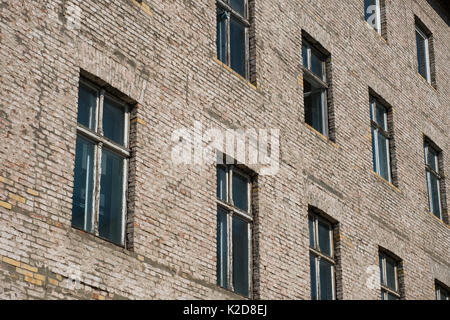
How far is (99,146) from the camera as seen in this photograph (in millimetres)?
12531

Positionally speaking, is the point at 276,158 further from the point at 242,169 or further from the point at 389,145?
the point at 389,145

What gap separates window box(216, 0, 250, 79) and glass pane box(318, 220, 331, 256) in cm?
323

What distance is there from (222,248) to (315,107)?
502 cm

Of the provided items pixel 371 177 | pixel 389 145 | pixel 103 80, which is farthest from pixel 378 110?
pixel 103 80

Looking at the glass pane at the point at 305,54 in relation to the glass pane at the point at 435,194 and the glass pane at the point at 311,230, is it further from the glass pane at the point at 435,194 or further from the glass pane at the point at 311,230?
the glass pane at the point at 435,194

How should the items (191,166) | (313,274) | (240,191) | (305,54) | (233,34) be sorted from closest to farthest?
1. (191,166)
2. (240,191)
3. (233,34)
4. (313,274)
5. (305,54)

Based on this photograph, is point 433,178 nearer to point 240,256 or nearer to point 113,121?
point 240,256

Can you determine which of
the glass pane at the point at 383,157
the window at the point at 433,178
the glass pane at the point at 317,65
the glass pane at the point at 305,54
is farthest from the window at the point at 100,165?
the window at the point at 433,178

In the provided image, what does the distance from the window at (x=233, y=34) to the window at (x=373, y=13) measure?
5588 millimetres

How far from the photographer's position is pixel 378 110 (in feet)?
68.2

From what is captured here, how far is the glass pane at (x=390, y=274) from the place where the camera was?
19.1 meters

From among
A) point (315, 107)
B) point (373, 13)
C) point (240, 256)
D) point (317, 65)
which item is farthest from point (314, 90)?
point (240, 256)

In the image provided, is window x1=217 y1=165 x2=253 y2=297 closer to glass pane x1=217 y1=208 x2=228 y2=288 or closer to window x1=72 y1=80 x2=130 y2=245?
glass pane x1=217 y1=208 x2=228 y2=288

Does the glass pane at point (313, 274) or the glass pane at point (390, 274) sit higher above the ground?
the glass pane at point (390, 274)
